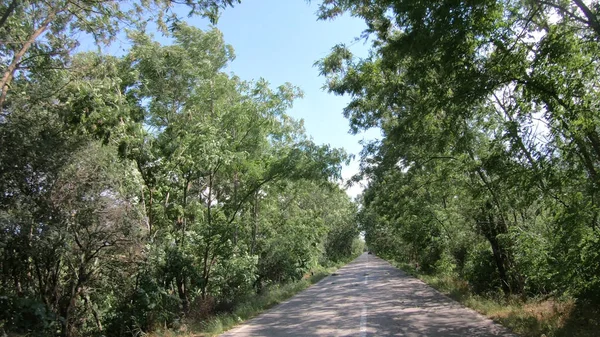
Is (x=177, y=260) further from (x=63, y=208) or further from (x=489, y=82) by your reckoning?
(x=489, y=82)

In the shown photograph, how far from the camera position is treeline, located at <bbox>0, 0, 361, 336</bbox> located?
942 centimetres

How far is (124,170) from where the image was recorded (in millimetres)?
11594

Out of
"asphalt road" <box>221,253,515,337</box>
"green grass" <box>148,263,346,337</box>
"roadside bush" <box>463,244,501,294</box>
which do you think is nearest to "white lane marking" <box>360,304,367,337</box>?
"asphalt road" <box>221,253,515,337</box>

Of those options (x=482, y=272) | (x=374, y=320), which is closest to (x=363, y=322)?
(x=374, y=320)

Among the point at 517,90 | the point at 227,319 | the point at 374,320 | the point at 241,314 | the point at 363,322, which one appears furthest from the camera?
the point at 241,314

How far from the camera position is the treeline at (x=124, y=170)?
30.9 feet

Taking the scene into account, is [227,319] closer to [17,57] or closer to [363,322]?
[363,322]

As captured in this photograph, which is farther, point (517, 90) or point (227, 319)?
point (227, 319)

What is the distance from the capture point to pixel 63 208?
393 inches

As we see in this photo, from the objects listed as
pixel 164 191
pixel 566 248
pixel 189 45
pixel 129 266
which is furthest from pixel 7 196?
pixel 566 248

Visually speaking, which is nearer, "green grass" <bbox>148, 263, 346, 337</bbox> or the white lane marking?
the white lane marking

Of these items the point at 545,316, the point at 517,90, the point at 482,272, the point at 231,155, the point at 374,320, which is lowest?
the point at 545,316

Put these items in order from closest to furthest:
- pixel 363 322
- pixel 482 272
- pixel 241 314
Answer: pixel 363 322 → pixel 241 314 → pixel 482 272

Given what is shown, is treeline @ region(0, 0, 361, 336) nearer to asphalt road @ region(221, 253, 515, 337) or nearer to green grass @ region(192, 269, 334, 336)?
green grass @ region(192, 269, 334, 336)
